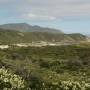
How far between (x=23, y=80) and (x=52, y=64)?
23166 mm

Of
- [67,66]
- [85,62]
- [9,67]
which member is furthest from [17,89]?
[85,62]

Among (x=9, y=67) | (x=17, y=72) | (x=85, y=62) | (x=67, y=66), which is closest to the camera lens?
(x=17, y=72)

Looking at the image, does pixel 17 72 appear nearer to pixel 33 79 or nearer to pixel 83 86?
pixel 33 79

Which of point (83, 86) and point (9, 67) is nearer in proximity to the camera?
point (83, 86)

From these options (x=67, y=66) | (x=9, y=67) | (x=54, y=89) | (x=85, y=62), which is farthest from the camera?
(x=85, y=62)

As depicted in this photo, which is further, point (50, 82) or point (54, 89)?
point (50, 82)

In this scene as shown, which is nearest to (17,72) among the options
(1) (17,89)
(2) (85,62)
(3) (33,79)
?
(3) (33,79)

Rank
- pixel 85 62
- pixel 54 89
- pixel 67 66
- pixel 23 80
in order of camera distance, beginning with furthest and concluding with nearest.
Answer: pixel 85 62 < pixel 67 66 < pixel 23 80 < pixel 54 89

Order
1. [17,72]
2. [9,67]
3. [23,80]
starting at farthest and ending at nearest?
1. [9,67]
2. [17,72]
3. [23,80]

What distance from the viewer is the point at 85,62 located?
2351 inches

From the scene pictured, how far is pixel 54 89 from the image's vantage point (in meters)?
32.4

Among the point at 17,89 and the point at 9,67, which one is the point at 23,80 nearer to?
the point at 17,89

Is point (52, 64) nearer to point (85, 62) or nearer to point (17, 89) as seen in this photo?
point (85, 62)

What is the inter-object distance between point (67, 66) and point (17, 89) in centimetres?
2320
